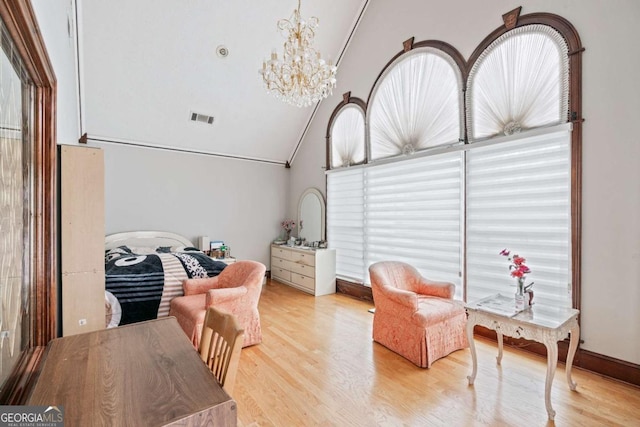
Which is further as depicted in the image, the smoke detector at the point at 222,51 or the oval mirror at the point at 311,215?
the oval mirror at the point at 311,215

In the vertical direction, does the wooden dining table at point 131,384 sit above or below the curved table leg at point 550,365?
above

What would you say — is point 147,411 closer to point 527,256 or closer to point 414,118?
point 527,256

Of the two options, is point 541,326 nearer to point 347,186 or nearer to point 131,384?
point 131,384

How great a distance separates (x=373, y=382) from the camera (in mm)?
2348

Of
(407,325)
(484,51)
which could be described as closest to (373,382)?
(407,325)

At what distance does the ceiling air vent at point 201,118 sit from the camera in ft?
15.9

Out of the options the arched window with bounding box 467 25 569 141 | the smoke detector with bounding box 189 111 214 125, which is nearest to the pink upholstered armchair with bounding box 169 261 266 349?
the smoke detector with bounding box 189 111 214 125

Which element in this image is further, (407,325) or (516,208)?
(516,208)

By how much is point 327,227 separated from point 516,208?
3022 mm

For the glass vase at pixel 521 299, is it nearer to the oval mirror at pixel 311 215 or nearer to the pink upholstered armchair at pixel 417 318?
the pink upholstered armchair at pixel 417 318

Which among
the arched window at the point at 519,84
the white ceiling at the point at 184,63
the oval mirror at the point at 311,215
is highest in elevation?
the white ceiling at the point at 184,63

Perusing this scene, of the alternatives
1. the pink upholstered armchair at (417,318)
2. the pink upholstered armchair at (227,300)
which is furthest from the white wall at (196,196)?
the pink upholstered armchair at (417,318)

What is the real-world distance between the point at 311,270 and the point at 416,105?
2.94 m

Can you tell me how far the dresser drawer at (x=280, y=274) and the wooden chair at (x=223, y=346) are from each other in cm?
392
